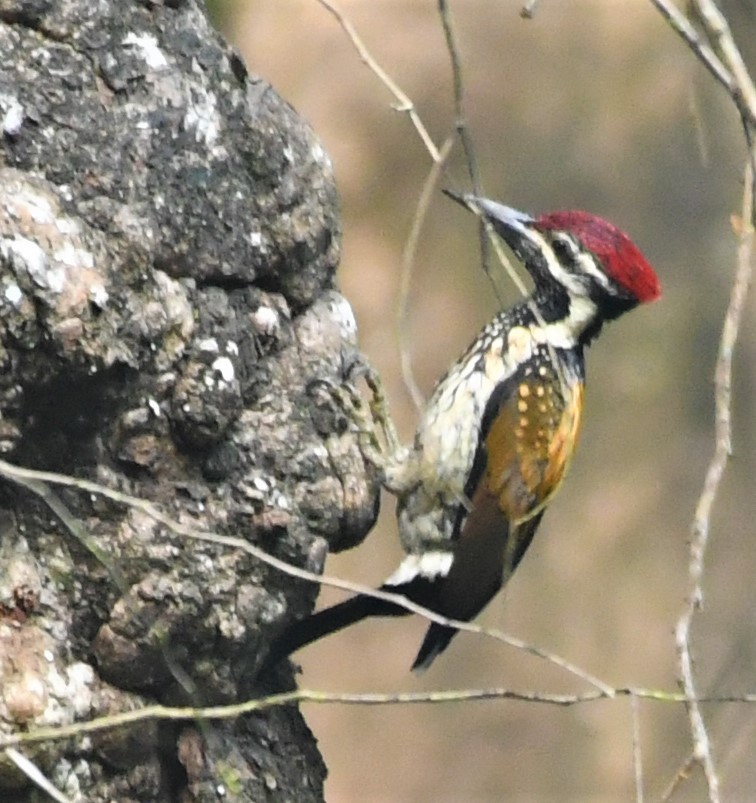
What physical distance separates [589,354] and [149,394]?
264 cm

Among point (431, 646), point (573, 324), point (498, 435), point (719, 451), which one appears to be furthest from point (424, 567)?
point (719, 451)

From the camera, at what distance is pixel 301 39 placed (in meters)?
4.38

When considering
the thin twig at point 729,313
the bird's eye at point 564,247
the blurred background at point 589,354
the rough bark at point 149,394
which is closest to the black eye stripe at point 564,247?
the bird's eye at point 564,247

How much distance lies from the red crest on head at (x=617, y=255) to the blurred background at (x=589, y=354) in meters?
1.59

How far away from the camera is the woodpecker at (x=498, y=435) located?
8.70ft

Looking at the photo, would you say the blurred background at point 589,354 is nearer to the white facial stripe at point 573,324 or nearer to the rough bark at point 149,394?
the white facial stripe at point 573,324

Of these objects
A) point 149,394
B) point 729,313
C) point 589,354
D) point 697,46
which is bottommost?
point 589,354

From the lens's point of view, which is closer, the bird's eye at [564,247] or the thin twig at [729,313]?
the thin twig at [729,313]

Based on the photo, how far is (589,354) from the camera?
4.48m

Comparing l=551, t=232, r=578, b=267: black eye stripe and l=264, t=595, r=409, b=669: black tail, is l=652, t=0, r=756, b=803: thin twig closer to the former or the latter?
l=264, t=595, r=409, b=669: black tail

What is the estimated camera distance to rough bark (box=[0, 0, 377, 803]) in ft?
6.30

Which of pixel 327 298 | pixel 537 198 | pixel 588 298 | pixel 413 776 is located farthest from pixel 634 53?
pixel 413 776

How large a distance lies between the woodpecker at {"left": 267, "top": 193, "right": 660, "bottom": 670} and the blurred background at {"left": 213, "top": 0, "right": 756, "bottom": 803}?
1.54 meters

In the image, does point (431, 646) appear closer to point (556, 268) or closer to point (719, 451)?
point (556, 268)
